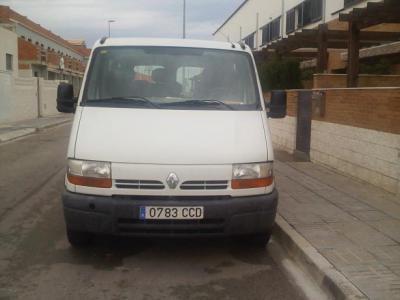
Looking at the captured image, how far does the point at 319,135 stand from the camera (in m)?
11.0

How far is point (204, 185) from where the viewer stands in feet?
15.5

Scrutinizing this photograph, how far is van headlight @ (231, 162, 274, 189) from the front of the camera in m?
4.79

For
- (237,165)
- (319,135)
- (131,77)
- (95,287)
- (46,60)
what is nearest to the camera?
(95,287)

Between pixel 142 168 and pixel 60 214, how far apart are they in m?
2.78

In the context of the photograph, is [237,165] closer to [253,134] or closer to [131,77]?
[253,134]

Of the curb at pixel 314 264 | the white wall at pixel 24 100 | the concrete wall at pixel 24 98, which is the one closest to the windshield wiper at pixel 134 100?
the curb at pixel 314 264

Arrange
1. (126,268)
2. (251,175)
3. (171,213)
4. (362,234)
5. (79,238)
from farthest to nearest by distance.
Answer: (362,234), (79,238), (126,268), (251,175), (171,213)

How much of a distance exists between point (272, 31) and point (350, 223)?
32215 millimetres

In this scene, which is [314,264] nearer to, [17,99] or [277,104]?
[277,104]

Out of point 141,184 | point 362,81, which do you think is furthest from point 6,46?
point 141,184

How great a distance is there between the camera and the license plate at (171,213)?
15.3 ft

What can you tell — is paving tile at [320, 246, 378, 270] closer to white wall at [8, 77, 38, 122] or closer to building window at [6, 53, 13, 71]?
white wall at [8, 77, 38, 122]

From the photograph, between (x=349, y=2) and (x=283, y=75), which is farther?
(x=349, y=2)

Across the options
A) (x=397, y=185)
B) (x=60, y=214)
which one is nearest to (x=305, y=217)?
(x=397, y=185)
